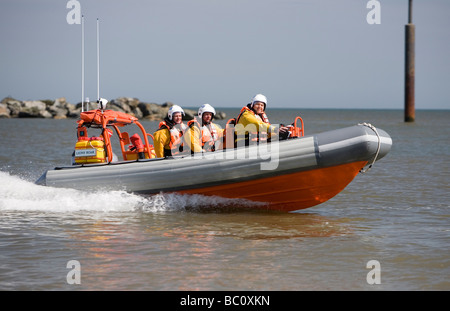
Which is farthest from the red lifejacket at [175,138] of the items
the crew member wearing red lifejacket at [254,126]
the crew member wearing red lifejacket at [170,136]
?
the crew member wearing red lifejacket at [254,126]

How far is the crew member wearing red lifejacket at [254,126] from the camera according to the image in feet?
26.1

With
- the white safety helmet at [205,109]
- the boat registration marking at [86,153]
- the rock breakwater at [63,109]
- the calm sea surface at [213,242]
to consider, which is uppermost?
the rock breakwater at [63,109]

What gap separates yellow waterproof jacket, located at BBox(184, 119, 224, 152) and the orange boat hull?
59cm

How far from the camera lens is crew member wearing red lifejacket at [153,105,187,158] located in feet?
27.2

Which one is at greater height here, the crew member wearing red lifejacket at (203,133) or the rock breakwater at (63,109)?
the rock breakwater at (63,109)

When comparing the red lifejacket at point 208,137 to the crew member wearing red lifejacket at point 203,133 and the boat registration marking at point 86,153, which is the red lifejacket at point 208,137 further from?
the boat registration marking at point 86,153

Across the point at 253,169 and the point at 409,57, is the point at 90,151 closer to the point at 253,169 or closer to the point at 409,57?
the point at 253,169

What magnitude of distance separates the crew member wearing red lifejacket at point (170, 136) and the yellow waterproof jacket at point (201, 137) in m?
0.16

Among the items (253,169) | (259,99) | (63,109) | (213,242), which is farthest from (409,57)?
(63,109)

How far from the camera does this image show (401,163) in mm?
15555

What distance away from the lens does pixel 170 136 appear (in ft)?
27.3

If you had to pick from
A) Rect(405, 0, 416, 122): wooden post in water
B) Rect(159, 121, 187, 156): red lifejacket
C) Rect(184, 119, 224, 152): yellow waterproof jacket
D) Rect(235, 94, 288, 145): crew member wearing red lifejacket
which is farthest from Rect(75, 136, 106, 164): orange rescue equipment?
Rect(405, 0, 416, 122): wooden post in water

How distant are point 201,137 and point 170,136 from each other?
40cm
